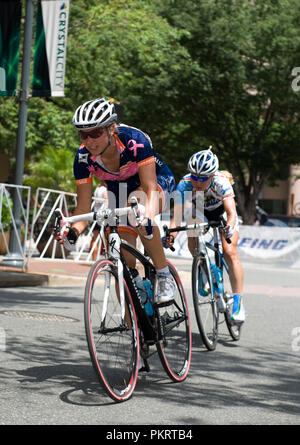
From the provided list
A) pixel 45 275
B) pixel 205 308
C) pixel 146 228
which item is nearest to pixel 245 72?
pixel 45 275

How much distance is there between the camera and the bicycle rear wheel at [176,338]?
5.45 m

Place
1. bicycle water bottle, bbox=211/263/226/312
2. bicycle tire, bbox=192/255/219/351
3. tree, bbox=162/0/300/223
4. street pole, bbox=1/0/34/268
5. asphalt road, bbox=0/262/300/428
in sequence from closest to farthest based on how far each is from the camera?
1. asphalt road, bbox=0/262/300/428
2. bicycle tire, bbox=192/255/219/351
3. bicycle water bottle, bbox=211/263/226/312
4. street pole, bbox=1/0/34/268
5. tree, bbox=162/0/300/223

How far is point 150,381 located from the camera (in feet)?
18.2

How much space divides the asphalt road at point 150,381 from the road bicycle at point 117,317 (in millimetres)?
197

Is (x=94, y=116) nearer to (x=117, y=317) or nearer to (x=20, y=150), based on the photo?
(x=117, y=317)

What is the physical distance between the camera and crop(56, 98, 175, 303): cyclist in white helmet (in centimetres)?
488

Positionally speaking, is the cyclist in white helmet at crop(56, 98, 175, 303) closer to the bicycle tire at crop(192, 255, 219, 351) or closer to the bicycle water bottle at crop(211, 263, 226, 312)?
the bicycle tire at crop(192, 255, 219, 351)

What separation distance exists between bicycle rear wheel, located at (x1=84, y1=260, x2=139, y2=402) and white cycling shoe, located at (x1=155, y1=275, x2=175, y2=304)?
43 cm

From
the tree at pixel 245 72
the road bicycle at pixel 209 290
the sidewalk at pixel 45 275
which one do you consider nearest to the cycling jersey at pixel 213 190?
the road bicycle at pixel 209 290

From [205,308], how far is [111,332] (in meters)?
2.42

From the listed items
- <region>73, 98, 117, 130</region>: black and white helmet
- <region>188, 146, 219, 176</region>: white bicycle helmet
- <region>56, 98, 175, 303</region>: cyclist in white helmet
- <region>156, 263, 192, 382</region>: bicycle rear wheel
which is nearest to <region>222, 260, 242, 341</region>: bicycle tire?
<region>188, 146, 219, 176</region>: white bicycle helmet

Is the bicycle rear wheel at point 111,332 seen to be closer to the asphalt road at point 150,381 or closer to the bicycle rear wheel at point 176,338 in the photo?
the asphalt road at point 150,381
